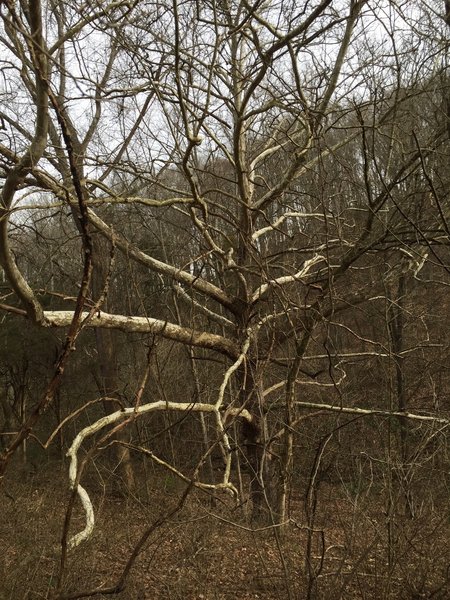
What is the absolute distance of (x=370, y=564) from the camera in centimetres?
427

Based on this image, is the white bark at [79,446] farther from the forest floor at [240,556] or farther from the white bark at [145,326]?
the white bark at [145,326]

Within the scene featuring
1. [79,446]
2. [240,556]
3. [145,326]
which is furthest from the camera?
[240,556]

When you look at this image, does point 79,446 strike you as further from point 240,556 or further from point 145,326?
point 240,556

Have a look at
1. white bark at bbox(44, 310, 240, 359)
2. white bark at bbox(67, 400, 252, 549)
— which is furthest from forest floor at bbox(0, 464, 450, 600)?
white bark at bbox(44, 310, 240, 359)

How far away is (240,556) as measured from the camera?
6484 millimetres

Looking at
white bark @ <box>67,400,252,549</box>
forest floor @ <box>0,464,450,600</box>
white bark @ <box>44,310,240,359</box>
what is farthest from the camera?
white bark @ <box>44,310,240,359</box>

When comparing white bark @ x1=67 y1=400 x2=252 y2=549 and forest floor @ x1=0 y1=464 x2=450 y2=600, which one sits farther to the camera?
forest floor @ x1=0 y1=464 x2=450 y2=600

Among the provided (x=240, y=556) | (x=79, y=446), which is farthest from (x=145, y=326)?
(x=240, y=556)

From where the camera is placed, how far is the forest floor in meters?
3.75

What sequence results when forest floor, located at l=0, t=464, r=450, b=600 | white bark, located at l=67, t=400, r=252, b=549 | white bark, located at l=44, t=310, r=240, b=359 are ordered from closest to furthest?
white bark, located at l=67, t=400, r=252, b=549, forest floor, located at l=0, t=464, r=450, b=600, white bark, located at l=44, t=310, r=240, b=359

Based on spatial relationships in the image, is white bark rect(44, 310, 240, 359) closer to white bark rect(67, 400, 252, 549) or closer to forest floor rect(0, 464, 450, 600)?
white bark rect(67, 400, 252, 549)

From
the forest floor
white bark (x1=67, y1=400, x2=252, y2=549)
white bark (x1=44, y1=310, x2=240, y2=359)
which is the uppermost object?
white bark (x1=44, y1=310, x2=240, y2=359)

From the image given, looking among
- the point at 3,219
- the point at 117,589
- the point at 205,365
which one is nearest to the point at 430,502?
the point at 117,589

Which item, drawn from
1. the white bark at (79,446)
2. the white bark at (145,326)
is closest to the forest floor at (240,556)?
the white bark at (79,446)
